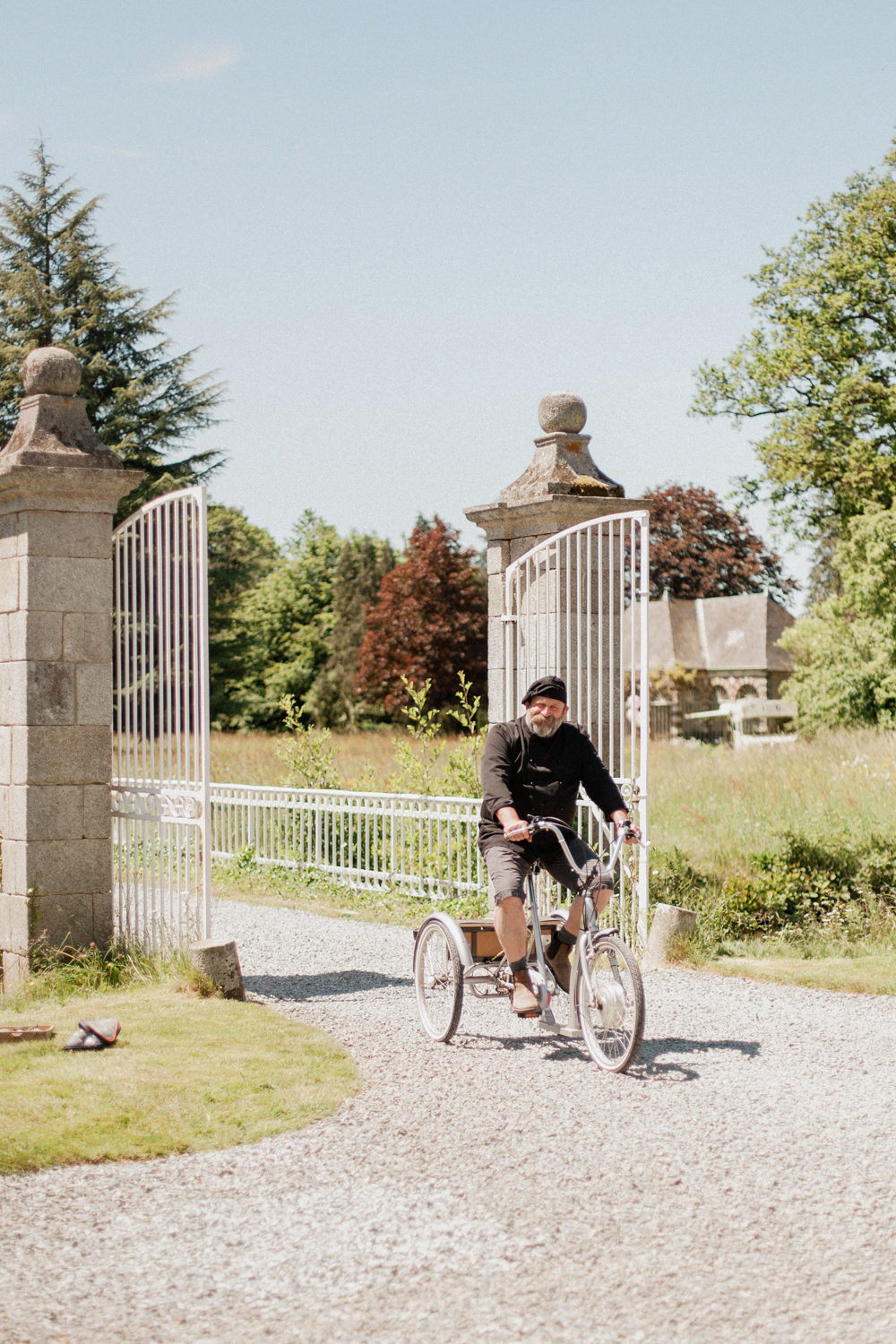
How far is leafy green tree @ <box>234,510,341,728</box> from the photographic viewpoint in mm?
49781

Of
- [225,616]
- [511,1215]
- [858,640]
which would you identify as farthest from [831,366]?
[511,1215]

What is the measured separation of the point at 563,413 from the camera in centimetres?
909

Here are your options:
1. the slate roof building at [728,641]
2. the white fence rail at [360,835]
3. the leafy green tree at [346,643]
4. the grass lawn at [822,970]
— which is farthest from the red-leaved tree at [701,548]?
the grass lawn at [822,970]

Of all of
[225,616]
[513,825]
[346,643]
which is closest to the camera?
[513,825]

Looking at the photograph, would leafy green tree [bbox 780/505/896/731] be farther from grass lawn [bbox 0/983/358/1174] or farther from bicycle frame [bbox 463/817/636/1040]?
grass lawn [bbox 0/983/358/1174]

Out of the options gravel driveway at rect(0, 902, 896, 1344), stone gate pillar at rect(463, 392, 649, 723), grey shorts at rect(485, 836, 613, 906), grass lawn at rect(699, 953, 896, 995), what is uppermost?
stone gate pillar at rect(463, 392, 649, 723)

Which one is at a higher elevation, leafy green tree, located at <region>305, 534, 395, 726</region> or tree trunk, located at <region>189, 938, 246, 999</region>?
leafy green tree, located at <region>305, 534, 395, 726</region>

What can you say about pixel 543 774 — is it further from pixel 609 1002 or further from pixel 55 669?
pixel 55 669

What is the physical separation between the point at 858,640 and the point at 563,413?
21.7 metres

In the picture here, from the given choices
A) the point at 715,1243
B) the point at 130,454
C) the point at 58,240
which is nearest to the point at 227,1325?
the point at 715,1243

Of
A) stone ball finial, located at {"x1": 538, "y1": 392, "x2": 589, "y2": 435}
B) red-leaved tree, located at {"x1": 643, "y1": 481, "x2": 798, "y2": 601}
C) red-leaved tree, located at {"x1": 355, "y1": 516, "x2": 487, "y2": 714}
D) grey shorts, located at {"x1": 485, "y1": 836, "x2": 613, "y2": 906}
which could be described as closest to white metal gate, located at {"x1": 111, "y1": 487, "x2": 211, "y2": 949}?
grey shorts, located at {"x1": 485, "y1": 836, "x2": 613, "y2": 906}

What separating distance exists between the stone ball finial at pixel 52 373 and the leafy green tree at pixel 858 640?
69.5 feet

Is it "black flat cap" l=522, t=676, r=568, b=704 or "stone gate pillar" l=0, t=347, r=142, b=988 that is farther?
"stone gate pillar" l=0, t=347, r=142, b=988

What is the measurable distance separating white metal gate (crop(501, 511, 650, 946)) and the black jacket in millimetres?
2362
